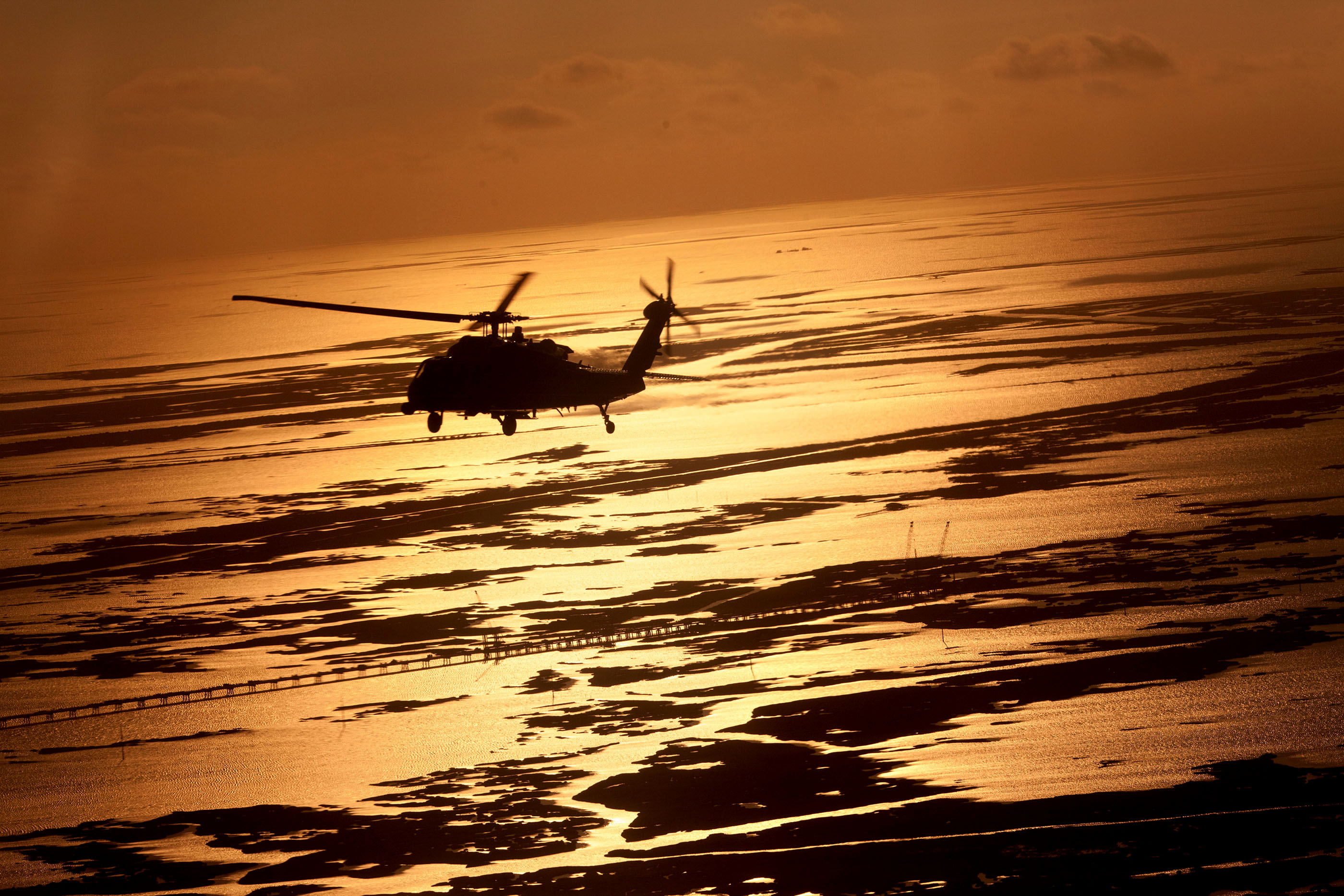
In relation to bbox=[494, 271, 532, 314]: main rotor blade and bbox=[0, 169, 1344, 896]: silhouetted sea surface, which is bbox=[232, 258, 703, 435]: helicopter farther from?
bbox=[0, 169, 1344, 896]: silhouetted sea surface

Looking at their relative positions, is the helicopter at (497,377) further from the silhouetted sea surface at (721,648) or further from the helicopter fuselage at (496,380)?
the silhouetted sea surface at (721,648)

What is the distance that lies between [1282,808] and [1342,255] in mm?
152281

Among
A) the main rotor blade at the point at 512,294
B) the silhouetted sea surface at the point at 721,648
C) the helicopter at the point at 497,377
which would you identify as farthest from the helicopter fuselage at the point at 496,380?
the silhouetted sea surface at the point at 721,648

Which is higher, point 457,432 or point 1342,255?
point 1342,255

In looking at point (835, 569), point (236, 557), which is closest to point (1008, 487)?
point (835, 569)

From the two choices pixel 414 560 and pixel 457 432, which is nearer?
pixel 414 560

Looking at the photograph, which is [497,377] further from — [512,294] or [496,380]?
[512,294]

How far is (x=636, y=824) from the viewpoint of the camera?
29.6 metres

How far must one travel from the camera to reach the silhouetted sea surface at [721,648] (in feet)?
93.4

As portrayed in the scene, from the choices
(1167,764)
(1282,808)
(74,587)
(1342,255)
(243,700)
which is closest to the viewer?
(1282,808)

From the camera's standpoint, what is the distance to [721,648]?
131 ft

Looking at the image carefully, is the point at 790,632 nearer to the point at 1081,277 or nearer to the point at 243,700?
the point at 243,700

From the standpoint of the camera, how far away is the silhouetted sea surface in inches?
1121

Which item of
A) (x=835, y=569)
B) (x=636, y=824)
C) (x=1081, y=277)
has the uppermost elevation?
(x=1081, y=277)
